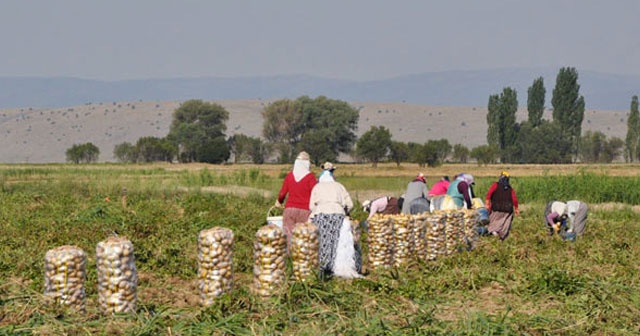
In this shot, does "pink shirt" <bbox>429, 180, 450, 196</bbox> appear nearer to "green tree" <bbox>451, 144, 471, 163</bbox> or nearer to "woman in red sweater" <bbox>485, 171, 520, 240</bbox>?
"woman in red sweater" <bbox>485, 171, 520, 240</bbox>

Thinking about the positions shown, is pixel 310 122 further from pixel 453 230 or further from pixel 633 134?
pixel 453 230

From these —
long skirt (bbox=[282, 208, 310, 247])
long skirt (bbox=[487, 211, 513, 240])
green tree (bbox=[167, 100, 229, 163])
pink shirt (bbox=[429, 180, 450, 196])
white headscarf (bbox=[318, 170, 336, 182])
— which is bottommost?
long skirt (bbox=[487, 211, 513, 240])

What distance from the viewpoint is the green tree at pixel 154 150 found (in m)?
86.9

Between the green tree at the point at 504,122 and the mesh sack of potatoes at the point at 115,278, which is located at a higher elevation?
the green tree at the point at 504,122

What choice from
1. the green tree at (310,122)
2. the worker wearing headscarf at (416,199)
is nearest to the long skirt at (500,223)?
the worker wearing headscarf at (416,199)

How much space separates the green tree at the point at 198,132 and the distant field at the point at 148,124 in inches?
942

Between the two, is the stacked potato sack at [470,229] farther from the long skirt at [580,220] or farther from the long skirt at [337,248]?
the long skirt at [337,248]

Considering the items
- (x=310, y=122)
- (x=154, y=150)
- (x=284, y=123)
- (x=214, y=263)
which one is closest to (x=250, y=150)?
(x=284, y=123)

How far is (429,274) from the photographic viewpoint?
11797mm

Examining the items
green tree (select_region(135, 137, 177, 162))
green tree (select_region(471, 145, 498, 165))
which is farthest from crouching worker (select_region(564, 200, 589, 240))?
green tree (select_region(135, 137, 177, 162))

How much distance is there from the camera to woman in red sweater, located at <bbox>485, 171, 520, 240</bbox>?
16.6 m

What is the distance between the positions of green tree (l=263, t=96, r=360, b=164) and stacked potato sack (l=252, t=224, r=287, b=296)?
8225cm

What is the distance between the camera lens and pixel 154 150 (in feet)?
287

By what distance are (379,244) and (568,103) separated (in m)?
71.9
